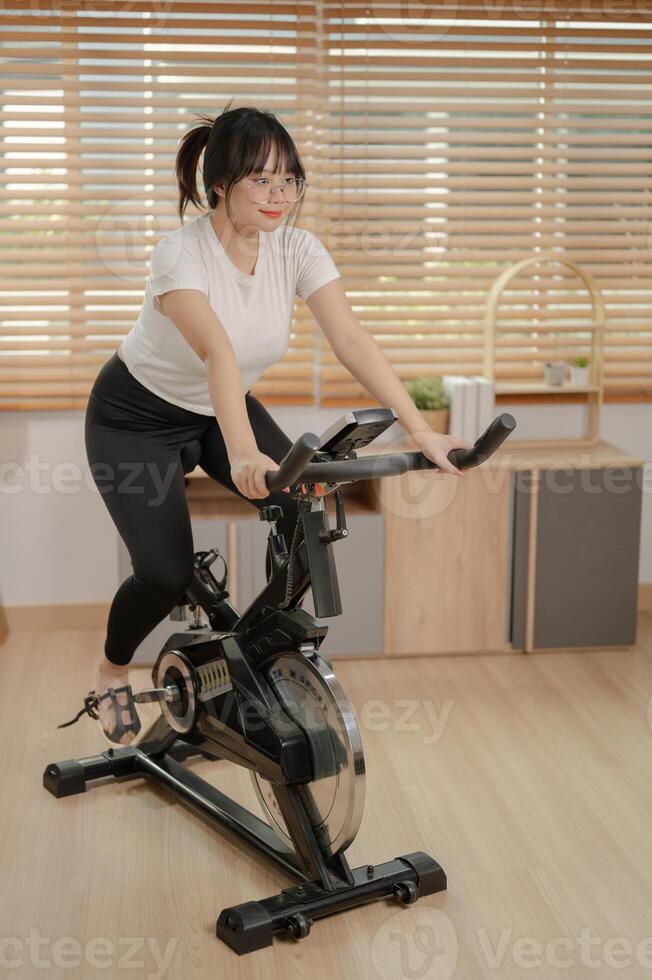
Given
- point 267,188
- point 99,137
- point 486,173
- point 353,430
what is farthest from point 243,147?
point 486,173

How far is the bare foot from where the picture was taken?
264cm

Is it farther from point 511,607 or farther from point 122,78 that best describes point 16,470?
point 511,607

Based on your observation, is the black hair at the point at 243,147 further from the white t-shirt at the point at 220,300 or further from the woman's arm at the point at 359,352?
the woman's arm at the point at 359,352

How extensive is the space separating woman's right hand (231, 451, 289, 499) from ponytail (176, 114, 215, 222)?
66 centimetres

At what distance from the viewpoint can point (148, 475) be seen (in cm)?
244

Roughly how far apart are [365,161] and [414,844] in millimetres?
2205

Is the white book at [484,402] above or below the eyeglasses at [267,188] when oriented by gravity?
below

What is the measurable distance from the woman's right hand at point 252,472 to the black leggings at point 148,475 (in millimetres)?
518

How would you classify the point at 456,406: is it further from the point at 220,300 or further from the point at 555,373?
the point at 220,300

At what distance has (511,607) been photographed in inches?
144

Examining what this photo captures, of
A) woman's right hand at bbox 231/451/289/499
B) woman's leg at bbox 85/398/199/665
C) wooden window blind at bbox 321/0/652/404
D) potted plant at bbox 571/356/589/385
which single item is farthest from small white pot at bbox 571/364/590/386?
woman's right hand at bbox 231/451/289/499

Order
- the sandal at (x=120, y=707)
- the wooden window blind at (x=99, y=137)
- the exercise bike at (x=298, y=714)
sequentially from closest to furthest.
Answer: the exercise bike at (x=298, y=714)
the sandal at (x=120, y=707)
the wooden window blind at (x=99, y=137)

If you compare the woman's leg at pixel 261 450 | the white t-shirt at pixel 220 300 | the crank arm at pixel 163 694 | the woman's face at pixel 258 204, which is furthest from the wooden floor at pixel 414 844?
the woman's face at pixel 258 204

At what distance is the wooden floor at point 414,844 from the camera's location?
2090 mm
